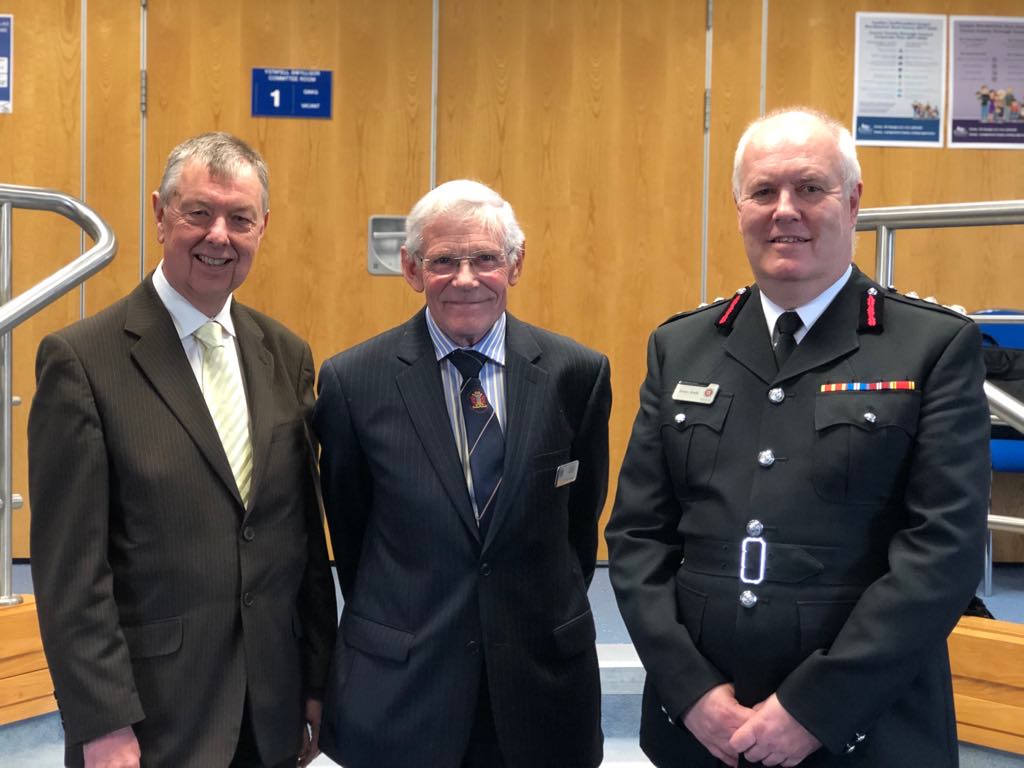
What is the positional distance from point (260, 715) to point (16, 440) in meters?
3.29

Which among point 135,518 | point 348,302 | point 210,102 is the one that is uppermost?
point 210,102

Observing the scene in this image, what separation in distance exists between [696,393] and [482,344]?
421 mm

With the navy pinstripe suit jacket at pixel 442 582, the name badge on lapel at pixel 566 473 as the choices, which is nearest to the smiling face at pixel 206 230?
the navy pinstripe suit jacket at pixel 442 582

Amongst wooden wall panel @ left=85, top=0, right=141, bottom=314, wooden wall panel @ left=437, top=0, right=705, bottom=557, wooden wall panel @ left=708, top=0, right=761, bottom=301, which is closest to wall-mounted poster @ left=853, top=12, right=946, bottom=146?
wooden wall panel @ left=708, top=0, right=761, bottom=301

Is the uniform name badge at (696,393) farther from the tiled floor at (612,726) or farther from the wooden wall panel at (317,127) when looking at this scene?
the wooden wall panel at (317,127)

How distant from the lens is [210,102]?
14.8 ft

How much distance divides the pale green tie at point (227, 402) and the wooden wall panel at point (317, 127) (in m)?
2.80

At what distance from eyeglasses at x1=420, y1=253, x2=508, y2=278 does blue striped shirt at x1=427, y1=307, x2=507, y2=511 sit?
4.0 inches

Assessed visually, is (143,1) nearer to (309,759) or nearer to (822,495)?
(309,759)

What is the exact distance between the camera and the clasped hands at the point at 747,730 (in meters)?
1.53

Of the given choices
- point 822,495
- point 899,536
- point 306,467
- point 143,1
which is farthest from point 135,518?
point 143,1

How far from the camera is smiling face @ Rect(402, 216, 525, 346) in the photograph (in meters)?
1.86

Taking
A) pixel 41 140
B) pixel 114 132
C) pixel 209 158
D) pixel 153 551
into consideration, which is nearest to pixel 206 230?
pixel 209 158

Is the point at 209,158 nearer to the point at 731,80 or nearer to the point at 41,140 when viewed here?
the point at 41,140
